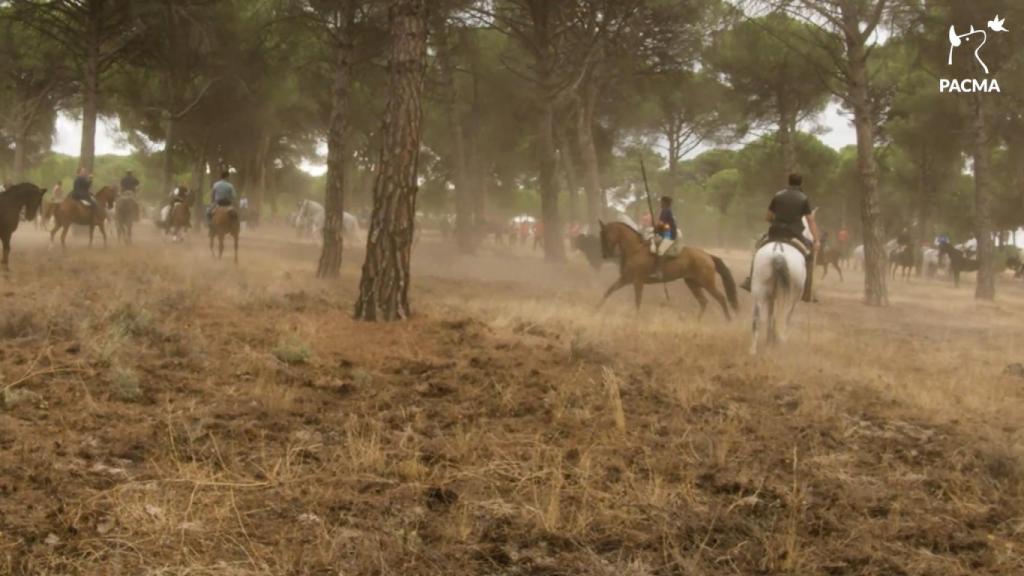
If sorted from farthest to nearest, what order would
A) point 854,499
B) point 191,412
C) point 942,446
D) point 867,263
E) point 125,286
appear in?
point 867,263 < point 125,286 < point 942,446 < point 191,412 < point 854,499

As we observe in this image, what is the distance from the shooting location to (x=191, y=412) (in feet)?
19.3

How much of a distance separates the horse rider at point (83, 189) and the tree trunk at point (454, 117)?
9293 millimetres

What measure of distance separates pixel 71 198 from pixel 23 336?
13.5 m

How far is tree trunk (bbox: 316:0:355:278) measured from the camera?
15.8m

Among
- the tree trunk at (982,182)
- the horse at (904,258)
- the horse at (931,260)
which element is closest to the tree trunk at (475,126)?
the tree trunk at (982,182)

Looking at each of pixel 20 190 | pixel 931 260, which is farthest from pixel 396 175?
pixel 931 260

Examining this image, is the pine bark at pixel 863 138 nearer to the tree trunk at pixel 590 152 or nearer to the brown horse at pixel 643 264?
the brown horse at pixel 643 264

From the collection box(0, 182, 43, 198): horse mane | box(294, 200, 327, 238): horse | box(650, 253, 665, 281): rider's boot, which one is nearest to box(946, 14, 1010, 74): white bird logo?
box(650, 253, 665, 281): rider's boot

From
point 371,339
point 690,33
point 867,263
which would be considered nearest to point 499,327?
point 371,339

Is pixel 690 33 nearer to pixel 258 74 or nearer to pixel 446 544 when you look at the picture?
pixel 258 74

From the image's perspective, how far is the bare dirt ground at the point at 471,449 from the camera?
392 cm

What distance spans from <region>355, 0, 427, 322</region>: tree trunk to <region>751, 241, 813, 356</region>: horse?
14.4 ft

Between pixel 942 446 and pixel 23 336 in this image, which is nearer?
pixel 942 446

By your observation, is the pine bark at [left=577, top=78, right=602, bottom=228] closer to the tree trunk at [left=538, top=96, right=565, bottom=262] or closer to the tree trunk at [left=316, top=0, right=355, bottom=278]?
the tree trunk at [left=538, top=96, right=565, bottom=262]
